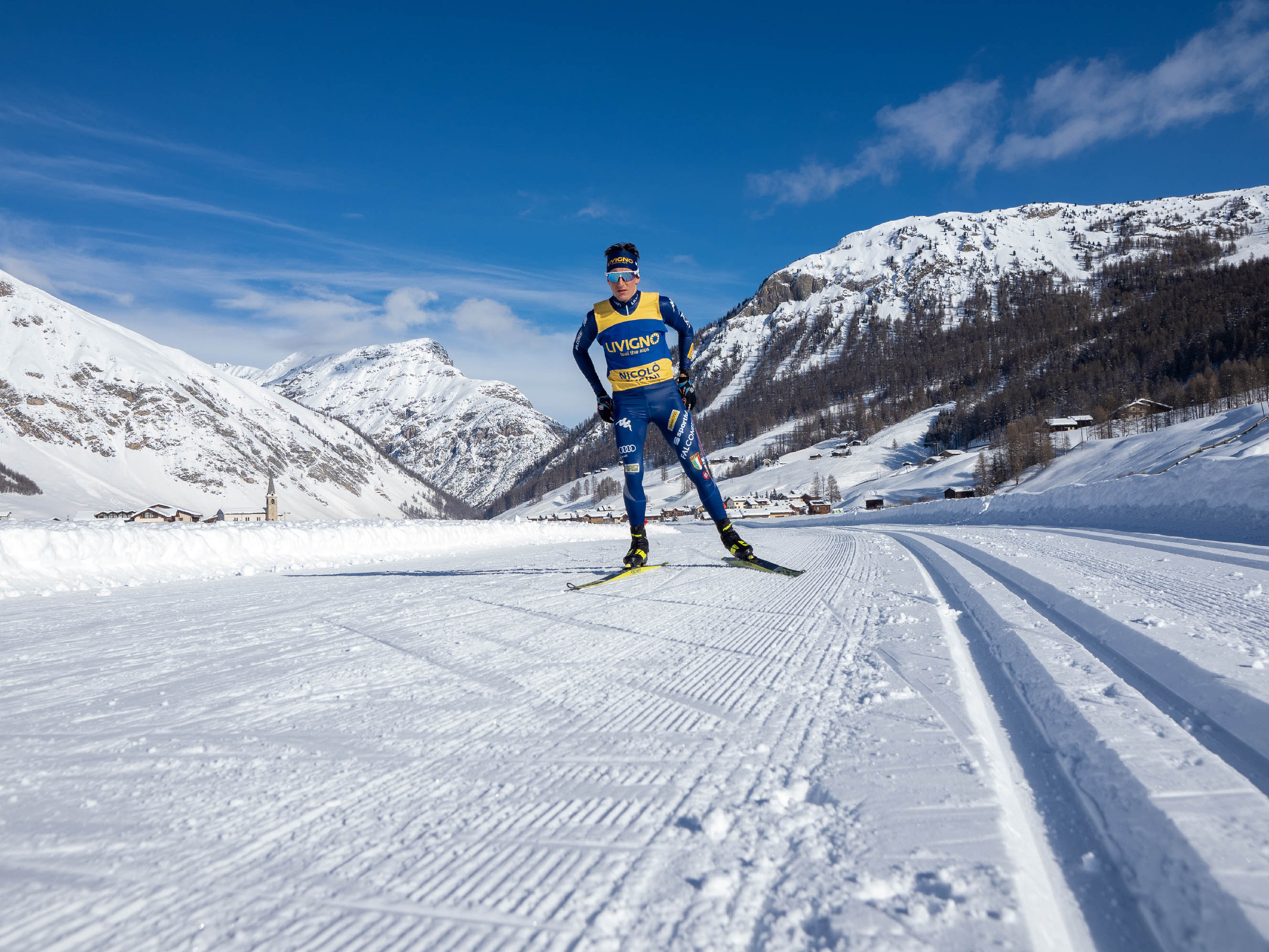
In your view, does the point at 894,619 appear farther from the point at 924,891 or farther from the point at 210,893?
the point at 210,893

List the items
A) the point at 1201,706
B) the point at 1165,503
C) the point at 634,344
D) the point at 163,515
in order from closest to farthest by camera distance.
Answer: the point at 1201,706, the point at 634,344, the point at 1165,503, the point at 163,515

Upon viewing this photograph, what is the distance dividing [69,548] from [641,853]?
7.45m

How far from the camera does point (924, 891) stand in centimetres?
89

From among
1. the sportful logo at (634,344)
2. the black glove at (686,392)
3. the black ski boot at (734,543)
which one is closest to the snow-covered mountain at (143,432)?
the sportful logo at (634,344)

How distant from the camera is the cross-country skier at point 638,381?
5.48 metres

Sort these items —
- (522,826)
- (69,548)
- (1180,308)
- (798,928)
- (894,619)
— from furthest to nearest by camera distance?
(1180,308), (69,548), (894,619), (522,826), (798,928)

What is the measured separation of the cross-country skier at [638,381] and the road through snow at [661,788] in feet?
9.55

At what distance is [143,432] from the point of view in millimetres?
148625

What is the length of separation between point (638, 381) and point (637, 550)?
1554 millimetres

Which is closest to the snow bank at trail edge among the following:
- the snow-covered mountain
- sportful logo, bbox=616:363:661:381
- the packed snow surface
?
sportful logo, bbox=616:363:661:381

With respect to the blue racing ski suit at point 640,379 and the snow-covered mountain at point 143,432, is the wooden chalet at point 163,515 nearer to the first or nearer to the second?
the blue racing ski suit at point 640,379

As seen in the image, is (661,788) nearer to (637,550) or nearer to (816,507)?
(637,550)

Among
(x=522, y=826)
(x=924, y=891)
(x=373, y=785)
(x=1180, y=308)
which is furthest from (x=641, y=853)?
(x=1180, y=308)

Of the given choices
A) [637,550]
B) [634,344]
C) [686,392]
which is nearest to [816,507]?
[686,392]
